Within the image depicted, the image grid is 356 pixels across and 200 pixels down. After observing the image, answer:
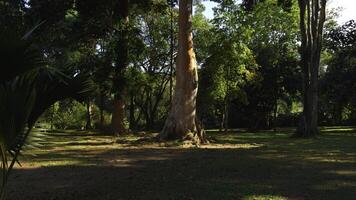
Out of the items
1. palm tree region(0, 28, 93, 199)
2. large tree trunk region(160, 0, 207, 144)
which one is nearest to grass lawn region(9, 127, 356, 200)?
palm tree region(0, 28, 93, 199)

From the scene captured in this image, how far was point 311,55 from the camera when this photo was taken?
29016 millimetres

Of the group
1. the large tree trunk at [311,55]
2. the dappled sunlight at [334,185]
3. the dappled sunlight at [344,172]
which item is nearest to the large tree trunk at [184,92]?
the large tree trunk at [311,55]

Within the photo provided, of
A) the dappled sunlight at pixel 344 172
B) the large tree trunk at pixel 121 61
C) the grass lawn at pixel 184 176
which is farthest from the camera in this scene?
the large tree trunk at pixel 121 61

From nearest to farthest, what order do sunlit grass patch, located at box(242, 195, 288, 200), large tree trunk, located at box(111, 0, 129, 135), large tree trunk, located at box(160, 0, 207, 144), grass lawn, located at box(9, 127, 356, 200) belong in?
sunlit grass patch, located at box(242, 195, 288, 200)
grass lawn, located at box(9, 127, 356, 200)
large tree trunk, located at box(160, 0, 207, 144)
large tree trunk, located at box(111, 0, 129, 135)

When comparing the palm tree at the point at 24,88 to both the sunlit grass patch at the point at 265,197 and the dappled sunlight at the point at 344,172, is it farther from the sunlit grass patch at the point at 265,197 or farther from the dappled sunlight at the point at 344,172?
the dappled sunlight at the point at 344,172

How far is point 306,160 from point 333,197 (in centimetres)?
607

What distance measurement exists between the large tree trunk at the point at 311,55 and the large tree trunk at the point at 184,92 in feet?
31.1

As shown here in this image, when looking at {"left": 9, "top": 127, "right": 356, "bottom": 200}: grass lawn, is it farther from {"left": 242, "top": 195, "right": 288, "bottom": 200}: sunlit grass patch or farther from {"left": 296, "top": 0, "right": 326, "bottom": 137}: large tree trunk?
{"left": 296, "top": 0, "right": 326, "bottom": 137}: large tree trunk

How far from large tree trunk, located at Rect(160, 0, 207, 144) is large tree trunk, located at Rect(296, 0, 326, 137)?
9.49 meters

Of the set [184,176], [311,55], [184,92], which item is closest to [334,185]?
[184,176]

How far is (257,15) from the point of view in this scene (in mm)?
43156

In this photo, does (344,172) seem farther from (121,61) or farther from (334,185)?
(121,61)

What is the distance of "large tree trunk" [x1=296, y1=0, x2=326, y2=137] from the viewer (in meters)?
28.6

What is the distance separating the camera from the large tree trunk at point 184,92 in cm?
2081
